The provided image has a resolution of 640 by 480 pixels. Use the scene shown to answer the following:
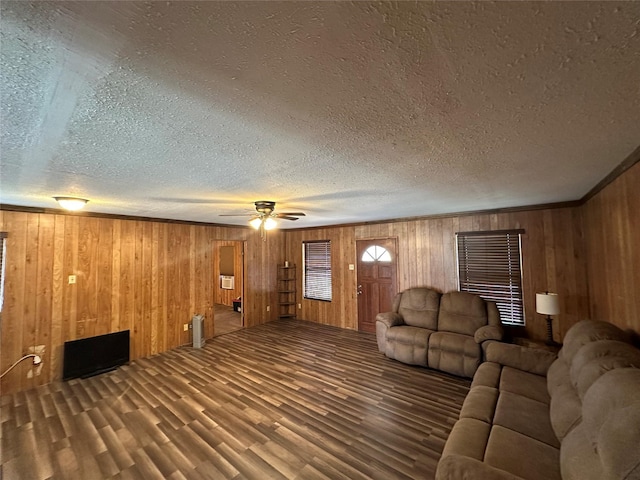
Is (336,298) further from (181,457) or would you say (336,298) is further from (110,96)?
(110,96)

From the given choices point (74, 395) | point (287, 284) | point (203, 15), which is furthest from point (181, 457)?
point (287, 284)

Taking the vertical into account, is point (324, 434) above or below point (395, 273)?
below

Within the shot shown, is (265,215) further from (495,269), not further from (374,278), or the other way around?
(495,269)

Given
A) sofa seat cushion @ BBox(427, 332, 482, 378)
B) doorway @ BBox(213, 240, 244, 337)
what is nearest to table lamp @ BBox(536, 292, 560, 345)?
sofa seat cushion @ BBox(427, 332, 482, 378)

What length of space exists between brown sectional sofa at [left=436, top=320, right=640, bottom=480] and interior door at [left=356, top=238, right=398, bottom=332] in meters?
2.72

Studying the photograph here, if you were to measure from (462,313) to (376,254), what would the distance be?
1942mm

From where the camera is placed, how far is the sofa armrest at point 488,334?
10.9ft

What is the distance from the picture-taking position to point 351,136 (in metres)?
1.46

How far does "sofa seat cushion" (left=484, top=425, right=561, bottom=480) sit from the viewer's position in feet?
4.81

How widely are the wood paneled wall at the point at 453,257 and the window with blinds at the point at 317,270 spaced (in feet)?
0.58

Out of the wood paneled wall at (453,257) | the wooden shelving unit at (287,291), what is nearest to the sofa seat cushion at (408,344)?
the wood paneled wall at (453,257)

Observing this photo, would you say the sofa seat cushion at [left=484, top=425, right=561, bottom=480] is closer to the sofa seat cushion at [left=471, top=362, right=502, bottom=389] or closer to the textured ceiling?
the sofa seat cushion at [left=471, top=362, right=502, bottom=389]

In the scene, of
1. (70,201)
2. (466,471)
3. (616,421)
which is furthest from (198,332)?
(616,421)

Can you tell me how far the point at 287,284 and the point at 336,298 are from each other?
151 centimetres
